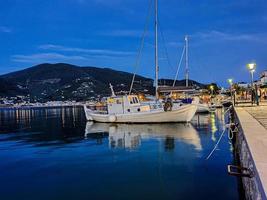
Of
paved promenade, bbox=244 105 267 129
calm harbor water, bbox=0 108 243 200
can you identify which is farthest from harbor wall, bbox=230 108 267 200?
paved promenade, bbox=244 105 267 129

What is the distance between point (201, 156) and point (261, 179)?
11676 millimetres

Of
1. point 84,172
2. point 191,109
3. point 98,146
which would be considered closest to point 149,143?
point 98,146

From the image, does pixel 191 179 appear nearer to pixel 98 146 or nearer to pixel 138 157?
pixel 138 157

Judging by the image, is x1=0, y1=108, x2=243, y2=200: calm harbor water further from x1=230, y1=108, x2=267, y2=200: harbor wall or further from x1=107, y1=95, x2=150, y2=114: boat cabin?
x1=107, y1=95, x2=150, y2=114: boat cabin

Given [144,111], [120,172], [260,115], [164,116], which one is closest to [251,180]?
[120,172]

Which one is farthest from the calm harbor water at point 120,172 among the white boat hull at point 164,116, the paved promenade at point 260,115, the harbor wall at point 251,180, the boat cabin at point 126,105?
the boat cabin at point 126,105

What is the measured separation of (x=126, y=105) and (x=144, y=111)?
297cm

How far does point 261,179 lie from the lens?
183 inches

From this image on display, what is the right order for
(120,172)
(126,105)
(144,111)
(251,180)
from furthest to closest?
1. (126,105)
2. (144,111)
3. (120,172)
4. (251,180)

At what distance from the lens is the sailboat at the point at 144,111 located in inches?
1364

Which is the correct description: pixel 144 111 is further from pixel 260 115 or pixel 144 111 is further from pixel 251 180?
pixel 251 180

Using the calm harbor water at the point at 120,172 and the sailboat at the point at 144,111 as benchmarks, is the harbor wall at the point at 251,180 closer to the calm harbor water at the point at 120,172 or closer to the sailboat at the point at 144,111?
the calm harbor water at the point at 120,172

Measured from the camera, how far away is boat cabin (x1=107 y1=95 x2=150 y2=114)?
37.2 m

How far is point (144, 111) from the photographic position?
35.8 metres
